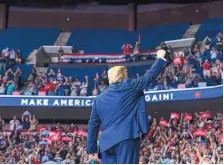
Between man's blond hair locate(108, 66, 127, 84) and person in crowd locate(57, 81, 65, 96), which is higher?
person in crowd locate(57, 81, 65, 96)

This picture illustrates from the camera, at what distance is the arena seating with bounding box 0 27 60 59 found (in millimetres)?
20672

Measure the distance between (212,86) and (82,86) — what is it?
488 cm

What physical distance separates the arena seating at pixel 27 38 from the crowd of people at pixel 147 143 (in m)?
→ 5.20

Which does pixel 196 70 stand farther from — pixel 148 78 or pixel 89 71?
pixel 148 78

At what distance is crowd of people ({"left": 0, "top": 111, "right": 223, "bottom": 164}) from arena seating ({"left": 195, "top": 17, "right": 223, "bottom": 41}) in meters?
4.44

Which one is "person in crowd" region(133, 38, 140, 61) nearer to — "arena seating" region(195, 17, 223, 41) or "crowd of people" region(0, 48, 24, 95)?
"arena seating" region(195, 17, 223, 41)

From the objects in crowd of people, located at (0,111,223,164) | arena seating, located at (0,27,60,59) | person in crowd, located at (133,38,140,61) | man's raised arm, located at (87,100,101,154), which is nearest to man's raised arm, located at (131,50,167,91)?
man's raised arm, located at (87,100,101,154)

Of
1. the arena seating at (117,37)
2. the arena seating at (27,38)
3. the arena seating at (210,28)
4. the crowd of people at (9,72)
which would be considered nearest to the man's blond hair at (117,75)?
the crowd of people at (9,72)

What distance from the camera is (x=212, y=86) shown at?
14.7 m

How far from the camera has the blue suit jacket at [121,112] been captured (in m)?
2.97

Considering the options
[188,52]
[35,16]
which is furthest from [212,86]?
[35,16]

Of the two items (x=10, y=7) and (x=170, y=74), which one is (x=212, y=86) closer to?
(x=170, y=74)

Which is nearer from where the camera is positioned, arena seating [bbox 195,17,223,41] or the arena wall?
arena seating [bbox 195,17,223,41]

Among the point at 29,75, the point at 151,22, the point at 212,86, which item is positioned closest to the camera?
the point at 212,86
